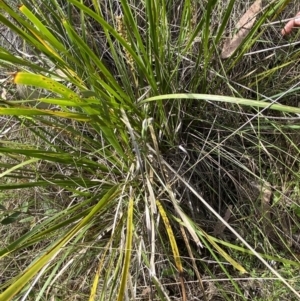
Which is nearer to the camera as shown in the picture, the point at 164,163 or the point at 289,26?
the point at 164,163

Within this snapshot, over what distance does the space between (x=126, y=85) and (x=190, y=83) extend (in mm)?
147

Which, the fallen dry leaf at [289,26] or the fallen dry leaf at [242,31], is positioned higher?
the fallen dry leaf at [242,31]

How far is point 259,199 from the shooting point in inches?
42.8

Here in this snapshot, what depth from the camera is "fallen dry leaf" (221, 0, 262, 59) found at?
41.3 inches

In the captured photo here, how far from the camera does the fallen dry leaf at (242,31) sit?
1.05 metres

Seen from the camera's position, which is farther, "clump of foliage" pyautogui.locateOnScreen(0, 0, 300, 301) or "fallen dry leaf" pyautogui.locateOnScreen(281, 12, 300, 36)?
"fallen dry leaf" pyautogui.locateOnScreen(281, 12, 300, 36)

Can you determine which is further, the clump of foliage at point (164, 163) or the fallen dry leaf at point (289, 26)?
the fallen dry leaf at point (289, 26)

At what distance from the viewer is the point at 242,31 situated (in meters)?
1.06

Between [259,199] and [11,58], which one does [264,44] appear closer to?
[259,199]

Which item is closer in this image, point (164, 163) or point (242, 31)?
point (164, 163)

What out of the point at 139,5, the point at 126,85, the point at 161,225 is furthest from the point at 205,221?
the point at 139,5

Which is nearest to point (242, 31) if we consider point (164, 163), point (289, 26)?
point (289, 26)

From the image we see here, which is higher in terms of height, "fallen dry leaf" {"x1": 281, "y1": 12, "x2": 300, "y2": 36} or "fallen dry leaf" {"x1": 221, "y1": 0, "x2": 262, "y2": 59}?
"fallen dry leaf" {"x1": 221, "y1": 0, "x2": 262, "y2": 59}

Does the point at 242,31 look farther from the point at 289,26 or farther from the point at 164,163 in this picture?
the point at 164,163
